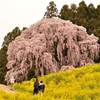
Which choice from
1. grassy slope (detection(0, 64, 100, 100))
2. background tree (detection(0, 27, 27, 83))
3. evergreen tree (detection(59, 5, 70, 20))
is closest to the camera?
grassy slope (detection(0, 64, 100, 100))

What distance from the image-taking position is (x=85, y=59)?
44.2 meters

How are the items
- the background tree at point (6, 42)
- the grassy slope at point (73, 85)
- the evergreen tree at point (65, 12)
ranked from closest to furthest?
the grassy slope at point (73, 85)
the background tree at point (6, 42)
the evergreen tree at point (65, 12)

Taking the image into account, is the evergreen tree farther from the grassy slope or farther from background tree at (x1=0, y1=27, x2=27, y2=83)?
the grassy slope

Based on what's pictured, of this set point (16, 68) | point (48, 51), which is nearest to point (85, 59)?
point (48, 51)

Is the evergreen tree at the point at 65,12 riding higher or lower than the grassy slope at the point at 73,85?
higher

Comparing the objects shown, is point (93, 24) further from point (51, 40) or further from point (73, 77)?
point (73, 77)

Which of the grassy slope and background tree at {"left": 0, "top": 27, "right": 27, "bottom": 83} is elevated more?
background tree at {"left": 0, "top": 27, "right": 27, "bottom": 83}

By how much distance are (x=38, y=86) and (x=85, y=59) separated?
21091 mm

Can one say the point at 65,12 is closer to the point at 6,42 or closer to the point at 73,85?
the point at 6,42

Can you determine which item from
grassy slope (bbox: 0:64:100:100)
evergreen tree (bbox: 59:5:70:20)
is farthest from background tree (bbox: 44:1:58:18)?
grassy slope (bbox: 0:64:100:100)

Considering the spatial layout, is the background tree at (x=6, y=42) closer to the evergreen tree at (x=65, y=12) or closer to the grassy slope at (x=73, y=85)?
the evergreen tree at (x=65, y=12)

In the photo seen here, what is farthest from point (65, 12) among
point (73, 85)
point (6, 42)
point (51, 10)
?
point (73, 85)

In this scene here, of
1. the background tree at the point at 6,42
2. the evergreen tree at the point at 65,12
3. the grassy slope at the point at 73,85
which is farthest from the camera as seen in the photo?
the evergreen tree at the point at 65,12

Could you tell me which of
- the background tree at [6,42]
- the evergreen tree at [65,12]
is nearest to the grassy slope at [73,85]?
the background tree at [6,42]
